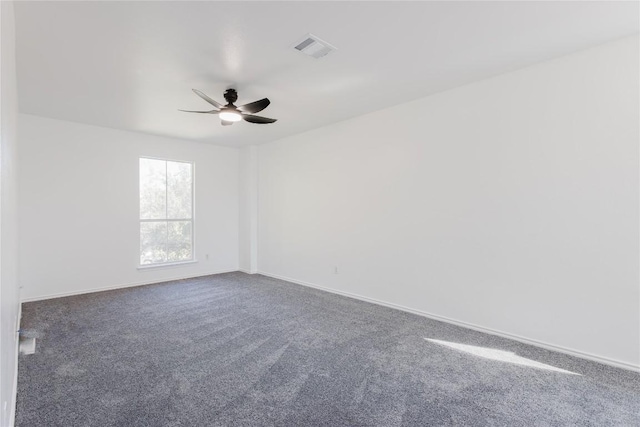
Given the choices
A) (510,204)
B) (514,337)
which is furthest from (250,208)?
(514,337)

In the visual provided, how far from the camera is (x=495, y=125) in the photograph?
10.5ft

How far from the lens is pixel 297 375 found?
239 cm

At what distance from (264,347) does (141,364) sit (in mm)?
1010

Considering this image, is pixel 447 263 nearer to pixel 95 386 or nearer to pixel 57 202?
pixel 95 386

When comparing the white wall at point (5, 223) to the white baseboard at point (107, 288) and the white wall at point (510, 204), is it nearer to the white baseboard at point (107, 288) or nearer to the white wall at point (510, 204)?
the white baseboard at point (107, 288)

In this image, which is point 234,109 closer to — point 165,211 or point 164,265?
point 165,211

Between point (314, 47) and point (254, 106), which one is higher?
point (314, 47)

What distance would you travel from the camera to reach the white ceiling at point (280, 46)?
85.5 inches

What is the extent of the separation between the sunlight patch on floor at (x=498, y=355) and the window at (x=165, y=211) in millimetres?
4734

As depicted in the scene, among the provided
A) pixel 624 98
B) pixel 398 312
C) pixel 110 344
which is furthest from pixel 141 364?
pixel 624 98

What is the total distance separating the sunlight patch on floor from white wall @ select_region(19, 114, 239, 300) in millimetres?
4810

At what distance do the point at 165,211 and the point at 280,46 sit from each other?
4.18 metres

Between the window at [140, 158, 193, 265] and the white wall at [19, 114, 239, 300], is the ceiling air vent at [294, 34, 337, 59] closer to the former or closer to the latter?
the white wall at [19, 114, 239, 300]

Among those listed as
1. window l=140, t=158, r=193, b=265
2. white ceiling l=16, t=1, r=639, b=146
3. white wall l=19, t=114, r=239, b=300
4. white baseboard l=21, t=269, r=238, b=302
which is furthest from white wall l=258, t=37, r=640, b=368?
white wall l=19, t=114, r=239, b=300
